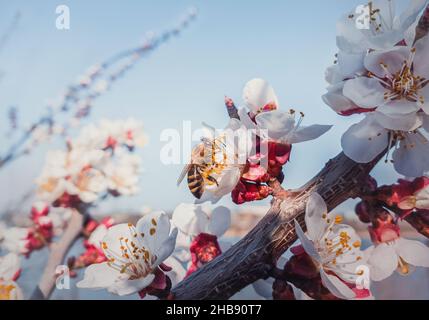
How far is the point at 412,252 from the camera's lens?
743 mm

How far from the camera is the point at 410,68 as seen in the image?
623 millimetres

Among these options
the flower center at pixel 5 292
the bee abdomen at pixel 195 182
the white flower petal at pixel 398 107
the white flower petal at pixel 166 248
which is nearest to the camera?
the white flower petal at pixel 398 107

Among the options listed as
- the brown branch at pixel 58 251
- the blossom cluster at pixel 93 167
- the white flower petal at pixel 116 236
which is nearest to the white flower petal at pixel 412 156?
the white flower petal at pixel 116 236

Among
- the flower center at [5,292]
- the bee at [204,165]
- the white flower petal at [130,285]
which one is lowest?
the flower center at [5,292]

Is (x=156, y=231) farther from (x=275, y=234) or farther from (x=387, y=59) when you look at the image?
(x=387, y=59)

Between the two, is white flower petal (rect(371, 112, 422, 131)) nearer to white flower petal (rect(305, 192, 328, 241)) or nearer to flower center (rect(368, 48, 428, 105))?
flower center (rect(368, 48, 428, 105))

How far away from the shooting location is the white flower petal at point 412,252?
736mm

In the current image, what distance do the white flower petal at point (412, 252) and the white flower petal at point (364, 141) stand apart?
194 mm

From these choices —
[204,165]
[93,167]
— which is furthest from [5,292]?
[204,165]

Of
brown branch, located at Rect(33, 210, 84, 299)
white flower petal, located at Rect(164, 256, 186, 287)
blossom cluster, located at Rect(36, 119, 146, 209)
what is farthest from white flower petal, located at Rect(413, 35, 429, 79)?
brown branch, located at Rect(33, 210, 84, 299)

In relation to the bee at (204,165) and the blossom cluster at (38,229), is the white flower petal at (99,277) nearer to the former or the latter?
the bee at (204,165)

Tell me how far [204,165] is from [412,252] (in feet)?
1.25
